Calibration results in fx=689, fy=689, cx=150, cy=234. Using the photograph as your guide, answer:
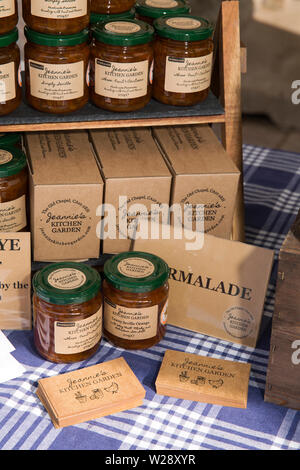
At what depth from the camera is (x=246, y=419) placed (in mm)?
1415

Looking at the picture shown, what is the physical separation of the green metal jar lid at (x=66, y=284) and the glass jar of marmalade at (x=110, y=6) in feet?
2.01

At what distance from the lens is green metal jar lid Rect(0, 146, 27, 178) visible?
5.16 feet

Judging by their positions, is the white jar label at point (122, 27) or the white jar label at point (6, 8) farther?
the white jar label at point (122, 27)

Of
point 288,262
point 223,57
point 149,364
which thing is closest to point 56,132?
point 223,57

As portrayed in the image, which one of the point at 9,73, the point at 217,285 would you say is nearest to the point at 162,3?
the point at 9,73

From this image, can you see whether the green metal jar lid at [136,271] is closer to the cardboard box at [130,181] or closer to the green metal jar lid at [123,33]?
the cardboard box at [130,181]

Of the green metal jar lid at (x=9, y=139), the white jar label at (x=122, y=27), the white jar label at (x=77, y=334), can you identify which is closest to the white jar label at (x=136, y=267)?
the white jar label at (x=77, y=334)

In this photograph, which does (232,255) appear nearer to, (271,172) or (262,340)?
(262,340)

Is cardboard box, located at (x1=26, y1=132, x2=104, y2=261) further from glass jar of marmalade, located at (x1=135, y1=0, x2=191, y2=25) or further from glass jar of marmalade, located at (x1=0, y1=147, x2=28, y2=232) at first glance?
glass jar of marmalade, located at (x1=135, y1=0, x2=191, y2=25)

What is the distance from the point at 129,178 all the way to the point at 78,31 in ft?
1.17

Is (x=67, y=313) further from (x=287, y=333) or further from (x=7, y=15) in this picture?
(x=7, y=15)

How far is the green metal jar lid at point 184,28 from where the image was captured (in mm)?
1562

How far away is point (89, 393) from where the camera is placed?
4.65 feet

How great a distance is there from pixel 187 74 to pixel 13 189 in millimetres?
486
